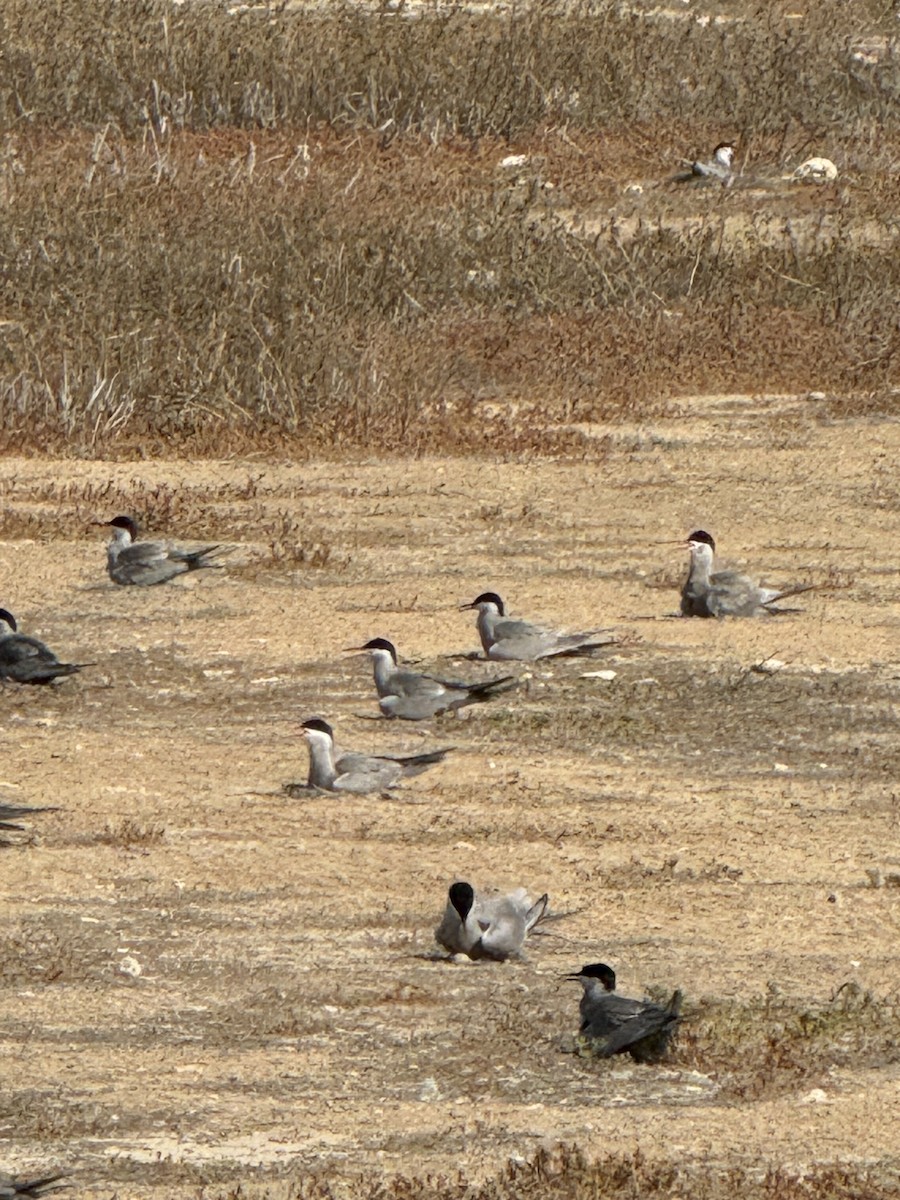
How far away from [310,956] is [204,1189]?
1862mm

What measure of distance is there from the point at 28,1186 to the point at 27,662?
5.60m

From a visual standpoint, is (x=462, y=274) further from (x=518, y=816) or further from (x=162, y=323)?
(x=518, y=816)

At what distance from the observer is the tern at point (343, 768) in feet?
31.7

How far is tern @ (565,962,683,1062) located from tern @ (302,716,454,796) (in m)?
2.67

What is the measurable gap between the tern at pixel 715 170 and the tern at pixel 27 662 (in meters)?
13.7

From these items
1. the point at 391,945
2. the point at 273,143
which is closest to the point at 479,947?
the point at 391,945

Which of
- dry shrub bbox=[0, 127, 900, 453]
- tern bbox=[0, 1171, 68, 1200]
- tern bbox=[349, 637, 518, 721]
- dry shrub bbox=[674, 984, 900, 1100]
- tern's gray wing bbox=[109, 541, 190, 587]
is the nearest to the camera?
tern bbox=[0, 1171, 68, 1200]

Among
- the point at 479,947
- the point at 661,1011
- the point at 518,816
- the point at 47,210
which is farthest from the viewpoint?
the point at 47,210

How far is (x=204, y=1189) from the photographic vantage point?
20.0 ft

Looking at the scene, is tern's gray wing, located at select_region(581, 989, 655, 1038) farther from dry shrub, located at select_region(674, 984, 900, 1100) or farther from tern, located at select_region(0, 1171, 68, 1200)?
tern, located at select_region(0, 1171, 68, 1200)

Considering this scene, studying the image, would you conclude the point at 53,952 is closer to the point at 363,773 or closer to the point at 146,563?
the point at 363,773

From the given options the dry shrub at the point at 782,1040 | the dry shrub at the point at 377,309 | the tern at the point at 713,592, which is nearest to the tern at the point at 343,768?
the dry shrub at the point at 782,1040

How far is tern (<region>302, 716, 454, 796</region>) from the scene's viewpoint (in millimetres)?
9648

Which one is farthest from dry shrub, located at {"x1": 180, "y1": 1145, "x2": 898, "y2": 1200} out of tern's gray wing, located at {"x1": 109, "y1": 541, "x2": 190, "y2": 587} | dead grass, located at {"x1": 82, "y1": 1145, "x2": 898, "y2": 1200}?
tern's gray wing, located at {"x1": 109, "y1": 541, "x2": 190, "y2": 587}
